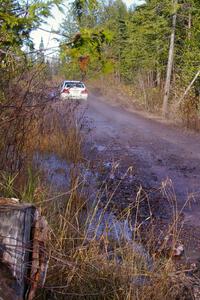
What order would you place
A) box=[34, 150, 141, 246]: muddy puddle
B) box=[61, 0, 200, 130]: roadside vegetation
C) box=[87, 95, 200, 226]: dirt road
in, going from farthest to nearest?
box=[61, 0, 200, 130]: roadside vegetation
box=[87, 95, 200, 226]: dirt road
box=[34, 150, 141, 246]: muddy puddle

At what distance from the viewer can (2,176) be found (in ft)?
14.3

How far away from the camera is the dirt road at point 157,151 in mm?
8180

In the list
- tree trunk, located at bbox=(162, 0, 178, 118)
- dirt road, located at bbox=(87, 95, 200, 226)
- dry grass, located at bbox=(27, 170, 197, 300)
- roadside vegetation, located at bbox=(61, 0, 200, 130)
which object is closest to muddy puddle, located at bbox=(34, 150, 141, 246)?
dry grass, located at bbox=(27, 170, 197, 300)

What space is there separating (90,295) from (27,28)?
79.8 inches

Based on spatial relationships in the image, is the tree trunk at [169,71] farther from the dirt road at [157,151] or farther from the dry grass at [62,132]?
the dry grass at [62,132]

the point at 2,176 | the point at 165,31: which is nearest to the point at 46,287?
the point at 2,176

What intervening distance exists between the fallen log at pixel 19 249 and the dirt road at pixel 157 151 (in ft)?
7.94

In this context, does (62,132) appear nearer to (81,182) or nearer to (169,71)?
(81,182)

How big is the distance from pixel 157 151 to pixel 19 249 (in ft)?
31.8

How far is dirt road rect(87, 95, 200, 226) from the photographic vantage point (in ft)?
26.8

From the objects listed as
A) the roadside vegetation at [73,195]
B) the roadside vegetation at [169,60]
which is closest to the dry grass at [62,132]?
the roadside vegetation at [73,195]

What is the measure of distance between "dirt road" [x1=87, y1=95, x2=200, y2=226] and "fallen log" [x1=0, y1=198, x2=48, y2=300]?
242cm

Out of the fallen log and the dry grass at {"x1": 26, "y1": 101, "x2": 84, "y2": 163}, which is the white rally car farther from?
the fallen log

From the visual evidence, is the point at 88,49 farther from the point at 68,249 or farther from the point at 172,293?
the point at 172,293
